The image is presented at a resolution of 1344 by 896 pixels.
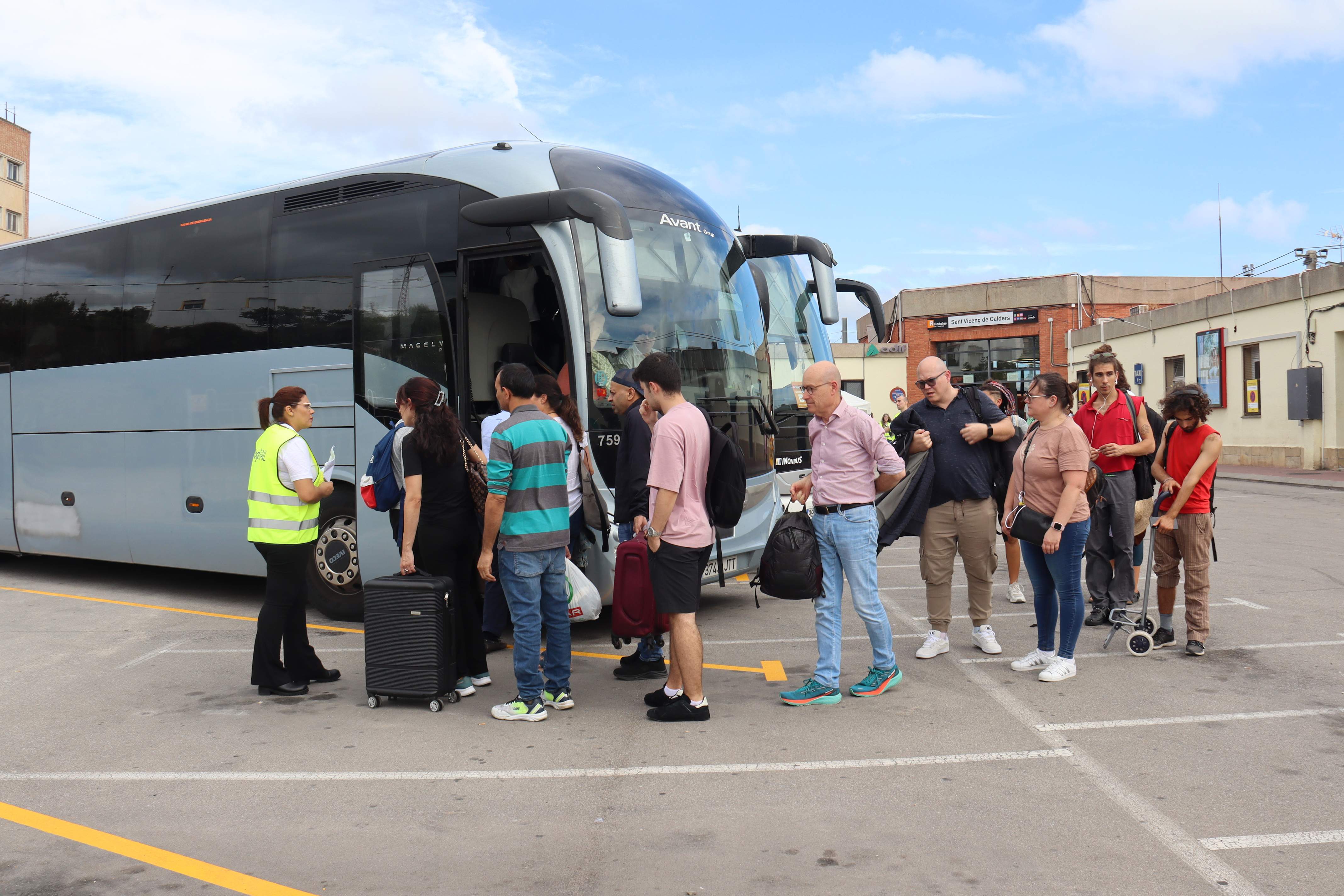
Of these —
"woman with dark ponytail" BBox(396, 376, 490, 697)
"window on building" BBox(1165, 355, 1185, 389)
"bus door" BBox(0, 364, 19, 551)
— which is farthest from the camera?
"window on building" BBox(1165, 355, 1185, 389)

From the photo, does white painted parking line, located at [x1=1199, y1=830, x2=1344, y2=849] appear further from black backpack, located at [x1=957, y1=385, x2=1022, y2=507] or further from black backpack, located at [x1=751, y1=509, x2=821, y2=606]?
black backpack, located at [x1=957, y1=385, x2=1022, y2=507]

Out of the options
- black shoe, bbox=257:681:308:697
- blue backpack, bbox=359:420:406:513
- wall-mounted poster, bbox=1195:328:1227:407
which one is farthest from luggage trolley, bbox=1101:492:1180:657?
wall-mounted poster, bbox=1195:328:1227:407

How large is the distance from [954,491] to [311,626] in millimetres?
5188

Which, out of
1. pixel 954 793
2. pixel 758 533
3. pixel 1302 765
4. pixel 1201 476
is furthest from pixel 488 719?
pixel 1201 476

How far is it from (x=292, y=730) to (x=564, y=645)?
148cm

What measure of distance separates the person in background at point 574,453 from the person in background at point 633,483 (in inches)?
9.8

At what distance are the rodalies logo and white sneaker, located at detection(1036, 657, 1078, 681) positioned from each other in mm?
4041

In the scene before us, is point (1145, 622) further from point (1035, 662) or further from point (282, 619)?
point (282, 619)

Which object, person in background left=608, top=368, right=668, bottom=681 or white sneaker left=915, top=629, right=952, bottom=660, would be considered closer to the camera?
person in background left=608, top=368, right=668, bottom=681

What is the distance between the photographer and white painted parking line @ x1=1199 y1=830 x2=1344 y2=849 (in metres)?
3.64

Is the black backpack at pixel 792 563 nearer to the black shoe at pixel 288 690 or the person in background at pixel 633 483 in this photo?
the person in background at pixel 633 483

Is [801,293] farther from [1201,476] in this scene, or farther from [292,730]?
[292,730]

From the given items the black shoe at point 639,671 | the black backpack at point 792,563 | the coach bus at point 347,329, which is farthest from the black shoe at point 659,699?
the coach bus at point 347,329

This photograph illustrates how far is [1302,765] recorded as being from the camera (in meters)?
4.46
